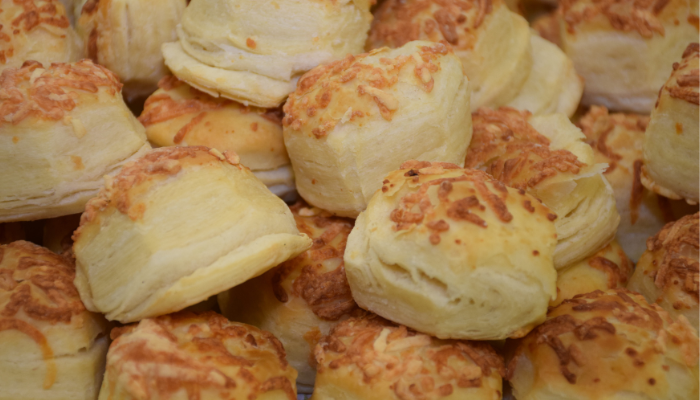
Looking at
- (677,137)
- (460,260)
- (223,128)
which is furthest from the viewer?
(223,128)

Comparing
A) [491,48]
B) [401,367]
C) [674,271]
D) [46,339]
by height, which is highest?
[491,48]

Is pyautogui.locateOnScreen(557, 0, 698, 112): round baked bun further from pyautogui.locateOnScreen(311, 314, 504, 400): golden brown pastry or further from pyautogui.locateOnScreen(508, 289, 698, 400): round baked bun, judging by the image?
pyautogui.locateOnScreen(311, 314, 504, 400): golden brown pastry

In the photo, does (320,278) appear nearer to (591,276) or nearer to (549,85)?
(591,276)

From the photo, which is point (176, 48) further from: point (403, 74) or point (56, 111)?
point (403, 74)

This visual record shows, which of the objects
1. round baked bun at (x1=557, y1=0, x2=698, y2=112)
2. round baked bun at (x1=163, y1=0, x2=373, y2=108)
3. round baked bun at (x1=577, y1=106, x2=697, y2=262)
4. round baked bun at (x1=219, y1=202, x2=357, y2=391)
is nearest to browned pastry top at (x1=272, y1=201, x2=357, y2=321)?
round baked bun at (x1=219, y1=202, x2=357, y2=391)

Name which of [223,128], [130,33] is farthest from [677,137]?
[130,33]

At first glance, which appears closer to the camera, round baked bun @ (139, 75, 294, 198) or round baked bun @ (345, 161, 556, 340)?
round baked bun @ (345, 161, 556, 340)

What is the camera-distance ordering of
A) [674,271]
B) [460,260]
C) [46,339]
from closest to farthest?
1. [460,260]
2. [46,339]
3. [674,271]
